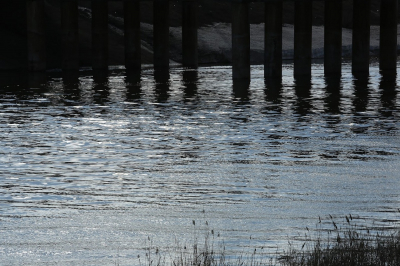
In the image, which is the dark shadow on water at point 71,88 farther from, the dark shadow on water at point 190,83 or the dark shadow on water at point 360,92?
the dark shadow on water at point 360,92

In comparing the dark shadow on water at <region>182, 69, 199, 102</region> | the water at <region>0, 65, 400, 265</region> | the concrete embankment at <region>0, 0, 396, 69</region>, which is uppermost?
the concrete embankment at <region>0, 0, 396, 69</region>

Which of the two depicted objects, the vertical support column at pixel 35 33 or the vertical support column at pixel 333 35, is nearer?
the vertical support column at pixel 333 35

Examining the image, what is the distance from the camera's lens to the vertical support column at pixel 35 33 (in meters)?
49.6

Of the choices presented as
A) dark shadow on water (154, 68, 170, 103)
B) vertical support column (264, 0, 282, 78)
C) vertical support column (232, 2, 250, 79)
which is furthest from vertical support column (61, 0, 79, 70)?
vertical support column (264, 0, 282, 78)

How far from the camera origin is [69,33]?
51750 millimetres

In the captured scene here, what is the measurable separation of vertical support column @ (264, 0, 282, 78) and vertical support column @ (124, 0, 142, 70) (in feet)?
41.7

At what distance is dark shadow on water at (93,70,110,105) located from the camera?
3269cm

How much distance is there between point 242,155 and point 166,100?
47.5 feet

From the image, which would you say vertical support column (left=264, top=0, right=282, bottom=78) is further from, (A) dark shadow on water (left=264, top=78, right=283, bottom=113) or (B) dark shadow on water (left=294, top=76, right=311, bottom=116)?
(B) dark shadow on water (left=294, top=76, right=311, bottom=116)

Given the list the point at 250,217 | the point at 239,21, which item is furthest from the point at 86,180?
the point at 239,21

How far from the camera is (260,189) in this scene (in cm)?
1408

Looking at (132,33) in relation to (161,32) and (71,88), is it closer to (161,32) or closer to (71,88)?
(161,32)

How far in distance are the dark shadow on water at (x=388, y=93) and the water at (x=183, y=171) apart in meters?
0.18

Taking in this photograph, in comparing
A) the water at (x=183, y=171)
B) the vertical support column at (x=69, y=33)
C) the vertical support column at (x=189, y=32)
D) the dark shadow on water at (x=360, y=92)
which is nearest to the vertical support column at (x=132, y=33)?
the vertical support column at (x=189, y=32)
